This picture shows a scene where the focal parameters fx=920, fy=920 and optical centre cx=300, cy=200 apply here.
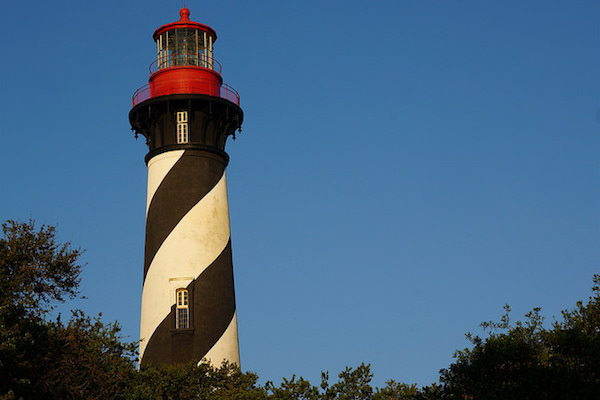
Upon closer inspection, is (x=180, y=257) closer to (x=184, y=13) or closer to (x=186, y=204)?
(x=186, y=204)

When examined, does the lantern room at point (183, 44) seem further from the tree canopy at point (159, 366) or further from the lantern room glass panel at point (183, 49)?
the tree canopy at point (159, 366)

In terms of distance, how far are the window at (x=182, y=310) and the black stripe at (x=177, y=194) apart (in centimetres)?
231

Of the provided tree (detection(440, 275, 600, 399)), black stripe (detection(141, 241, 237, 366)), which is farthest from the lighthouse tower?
tree (detection(440, 275, 600, 399))

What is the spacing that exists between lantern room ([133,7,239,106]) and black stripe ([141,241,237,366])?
8.12 meters

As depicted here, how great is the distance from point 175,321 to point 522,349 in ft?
52.0

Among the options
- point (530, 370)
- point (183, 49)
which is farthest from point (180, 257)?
point (530, 370)

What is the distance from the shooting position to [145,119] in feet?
139

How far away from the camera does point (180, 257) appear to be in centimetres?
3953

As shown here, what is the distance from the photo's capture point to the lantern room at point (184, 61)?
42.2 meters

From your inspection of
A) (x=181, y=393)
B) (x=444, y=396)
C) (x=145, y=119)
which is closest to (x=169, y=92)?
(x=145, y=119)

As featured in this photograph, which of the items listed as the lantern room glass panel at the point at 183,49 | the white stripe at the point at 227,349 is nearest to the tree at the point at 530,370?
the white stripe at the point at 227,349

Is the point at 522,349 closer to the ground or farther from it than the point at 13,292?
closer to the ground

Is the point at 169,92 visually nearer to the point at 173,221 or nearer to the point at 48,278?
the point at 173,221

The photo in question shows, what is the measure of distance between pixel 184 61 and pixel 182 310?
11.8m
